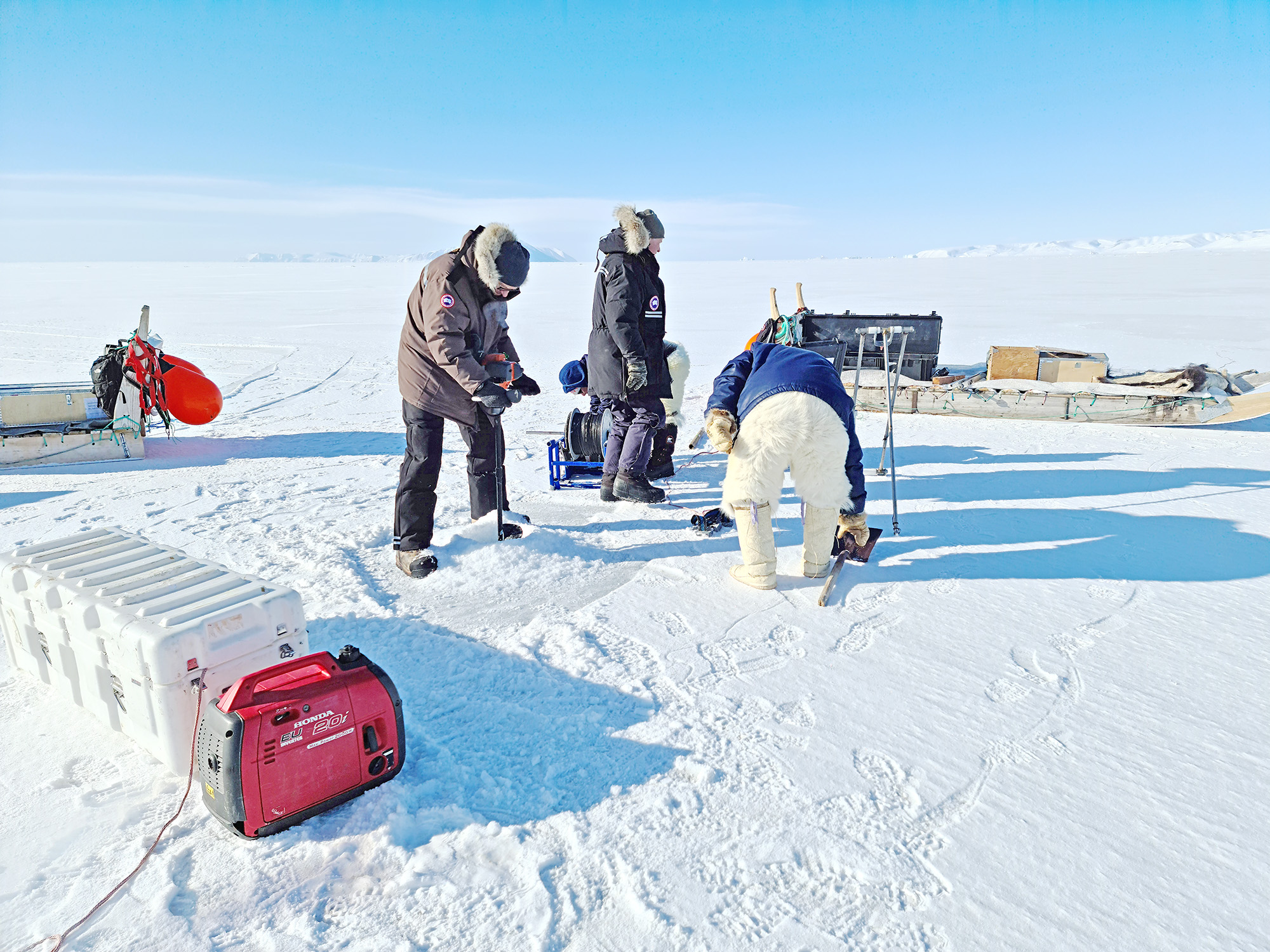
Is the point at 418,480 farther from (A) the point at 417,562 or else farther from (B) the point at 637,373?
(B) the point at 637,373

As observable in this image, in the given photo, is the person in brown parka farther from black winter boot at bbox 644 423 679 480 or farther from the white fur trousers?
black winter boot at bbox 644 423 679 480

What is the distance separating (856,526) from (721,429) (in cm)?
97

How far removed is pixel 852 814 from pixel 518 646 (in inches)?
58.6

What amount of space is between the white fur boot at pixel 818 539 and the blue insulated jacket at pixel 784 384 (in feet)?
0.88

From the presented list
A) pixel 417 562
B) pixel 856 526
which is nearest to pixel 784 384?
pixel 856 526

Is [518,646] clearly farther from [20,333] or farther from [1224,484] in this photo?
[20,333]

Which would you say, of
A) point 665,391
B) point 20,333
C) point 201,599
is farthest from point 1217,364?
point 20,333

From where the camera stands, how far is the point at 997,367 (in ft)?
29.8

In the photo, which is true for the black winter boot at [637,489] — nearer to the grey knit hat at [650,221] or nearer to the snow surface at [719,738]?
the snow surface at [719,738]

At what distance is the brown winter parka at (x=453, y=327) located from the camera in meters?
3.63

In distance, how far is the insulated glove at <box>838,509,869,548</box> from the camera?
12.8 feet

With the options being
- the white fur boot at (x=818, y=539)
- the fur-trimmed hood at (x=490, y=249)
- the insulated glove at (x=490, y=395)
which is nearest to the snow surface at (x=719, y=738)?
the white fur boot at (x=818, y=539)

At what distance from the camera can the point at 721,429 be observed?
353 centimetres

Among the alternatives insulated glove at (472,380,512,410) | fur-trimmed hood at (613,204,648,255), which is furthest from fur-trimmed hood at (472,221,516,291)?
fur-trimmed hood at (613,204,648,255)
